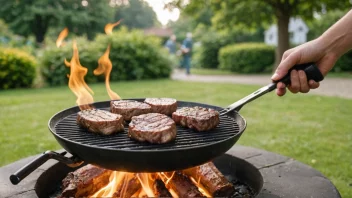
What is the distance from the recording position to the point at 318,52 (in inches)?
102

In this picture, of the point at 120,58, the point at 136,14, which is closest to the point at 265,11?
the point at 120,58

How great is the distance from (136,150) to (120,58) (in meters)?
11.9

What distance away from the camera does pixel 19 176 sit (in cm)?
179

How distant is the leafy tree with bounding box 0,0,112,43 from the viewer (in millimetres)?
31781

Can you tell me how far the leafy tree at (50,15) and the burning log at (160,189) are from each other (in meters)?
32.6

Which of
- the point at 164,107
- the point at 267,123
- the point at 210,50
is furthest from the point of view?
the point at 210,50

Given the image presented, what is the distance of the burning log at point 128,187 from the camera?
8.16ft

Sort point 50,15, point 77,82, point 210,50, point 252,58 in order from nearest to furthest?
1. point 77,82
2. point 252,58
3. point 210,50
4. point 50,15

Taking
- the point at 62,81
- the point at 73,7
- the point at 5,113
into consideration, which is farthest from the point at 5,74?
the point at 73,7

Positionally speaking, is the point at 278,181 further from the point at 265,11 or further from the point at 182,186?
the point at 265,11

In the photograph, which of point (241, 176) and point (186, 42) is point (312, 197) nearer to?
point (241, 176)

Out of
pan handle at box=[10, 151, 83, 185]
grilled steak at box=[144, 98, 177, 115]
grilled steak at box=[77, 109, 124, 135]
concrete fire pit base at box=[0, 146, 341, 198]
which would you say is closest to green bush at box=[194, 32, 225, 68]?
concrete fire pit base at box=[0, 146, 341, 198]

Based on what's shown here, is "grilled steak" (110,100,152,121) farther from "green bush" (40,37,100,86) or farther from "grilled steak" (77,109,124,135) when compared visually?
"green bush" (40,37,100,86)

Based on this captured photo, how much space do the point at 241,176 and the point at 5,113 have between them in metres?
6.32
